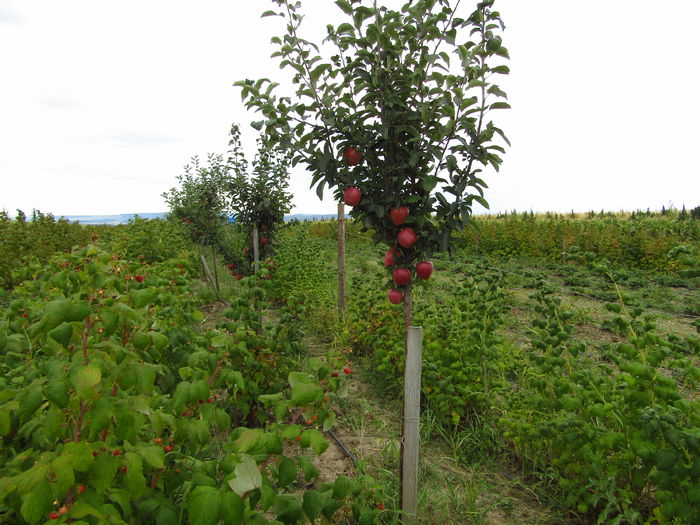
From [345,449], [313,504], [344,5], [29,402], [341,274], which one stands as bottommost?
[345,449]

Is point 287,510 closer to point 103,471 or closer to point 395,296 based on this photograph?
point 103,471

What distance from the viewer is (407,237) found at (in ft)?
6.79

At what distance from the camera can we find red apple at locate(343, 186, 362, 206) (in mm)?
2062

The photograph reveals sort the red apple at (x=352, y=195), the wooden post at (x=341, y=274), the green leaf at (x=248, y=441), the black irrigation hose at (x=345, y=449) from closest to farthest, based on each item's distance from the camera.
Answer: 1. the green leaf at (x=248, y=441)
2. the red apple at (x=352, y=195)
3. the black irrigation hose at (x=345, y=449)
4. the wooden post at (x=341, y=274)

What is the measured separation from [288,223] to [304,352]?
2.94m

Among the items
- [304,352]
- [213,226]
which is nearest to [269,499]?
[304,352]

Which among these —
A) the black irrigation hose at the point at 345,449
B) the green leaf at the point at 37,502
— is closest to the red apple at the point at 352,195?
the green leaf at the point at 37,502

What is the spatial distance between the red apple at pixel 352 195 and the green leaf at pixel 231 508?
1404 millimetres

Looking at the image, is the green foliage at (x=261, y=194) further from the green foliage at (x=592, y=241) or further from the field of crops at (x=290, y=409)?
the green foliage at (x=592, y=241)

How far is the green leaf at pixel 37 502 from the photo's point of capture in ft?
2.99

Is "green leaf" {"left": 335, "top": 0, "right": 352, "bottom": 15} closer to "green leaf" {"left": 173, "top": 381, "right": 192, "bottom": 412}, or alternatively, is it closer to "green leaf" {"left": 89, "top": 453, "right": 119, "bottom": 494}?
"green leaf" {"left": 173, "top": 381, "right": 192, "bottom": 412}

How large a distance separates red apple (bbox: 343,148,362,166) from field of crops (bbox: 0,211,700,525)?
0.77 m

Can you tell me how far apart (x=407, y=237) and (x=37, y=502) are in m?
1.65

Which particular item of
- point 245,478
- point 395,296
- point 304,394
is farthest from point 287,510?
point 395,296
